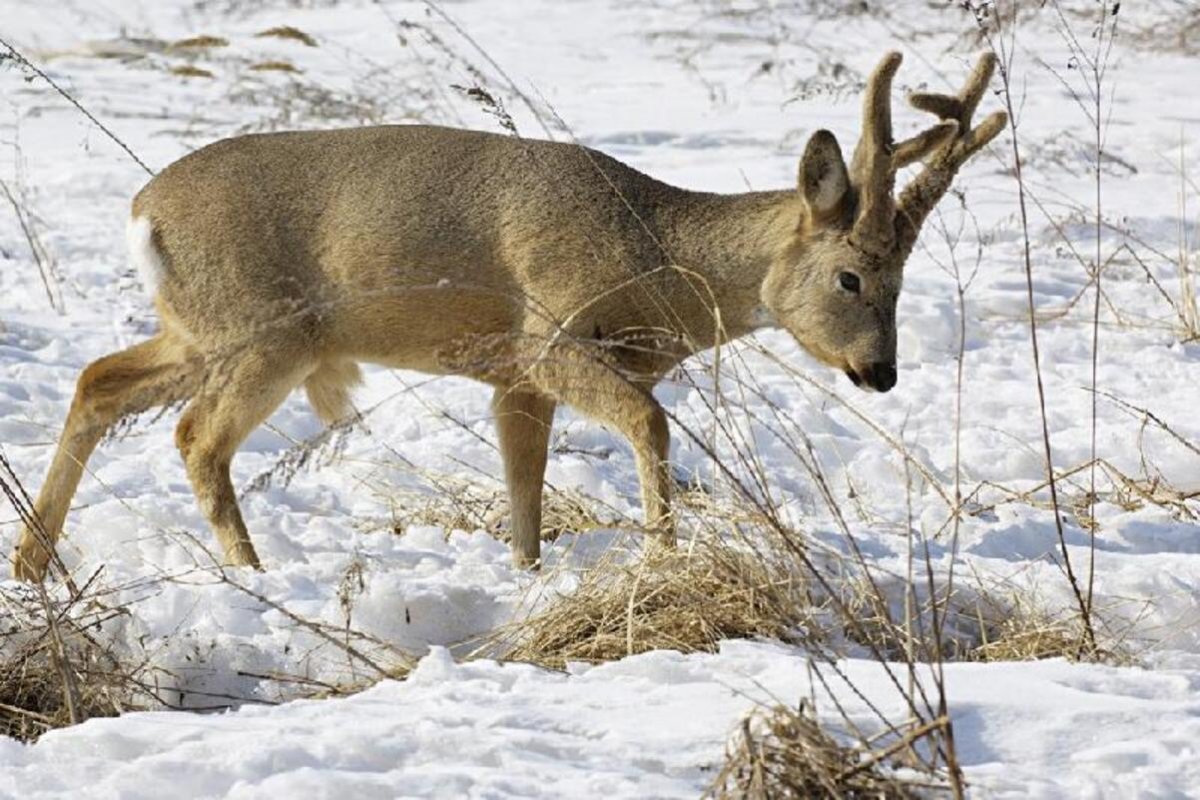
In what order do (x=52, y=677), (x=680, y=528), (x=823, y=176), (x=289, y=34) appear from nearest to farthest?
1. (x=52, y=677)
2. (x=680, y=528)
3. (x=823, y=176)
4. (x=289, y=34)

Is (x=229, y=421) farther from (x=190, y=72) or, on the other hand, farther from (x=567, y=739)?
(x=190, y=72)

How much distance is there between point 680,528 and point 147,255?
89.5 inches

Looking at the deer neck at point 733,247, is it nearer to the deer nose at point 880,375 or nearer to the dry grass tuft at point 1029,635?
the deer nose at point 880,375

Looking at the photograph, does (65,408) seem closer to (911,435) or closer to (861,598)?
(911,435)

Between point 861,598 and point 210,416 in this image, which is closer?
point 861,598

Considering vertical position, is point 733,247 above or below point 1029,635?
above

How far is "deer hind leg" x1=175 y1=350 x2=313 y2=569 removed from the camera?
677 centimetres

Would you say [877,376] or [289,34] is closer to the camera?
[877,376]

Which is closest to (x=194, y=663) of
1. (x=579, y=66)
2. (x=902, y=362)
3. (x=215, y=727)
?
(x=215, y=727)

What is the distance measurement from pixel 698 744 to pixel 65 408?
503 cm

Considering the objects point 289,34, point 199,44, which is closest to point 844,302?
point 199,44

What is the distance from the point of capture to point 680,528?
6008mm

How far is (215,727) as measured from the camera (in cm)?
407

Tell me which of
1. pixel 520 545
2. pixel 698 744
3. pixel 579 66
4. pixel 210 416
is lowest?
pixel 698 744
